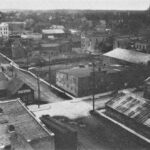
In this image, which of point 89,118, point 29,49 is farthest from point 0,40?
point 89,118

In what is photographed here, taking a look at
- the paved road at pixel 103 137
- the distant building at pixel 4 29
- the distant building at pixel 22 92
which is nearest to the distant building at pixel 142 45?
the distant building at pixel 22 92

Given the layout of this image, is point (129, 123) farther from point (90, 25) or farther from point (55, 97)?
point (90, 25)

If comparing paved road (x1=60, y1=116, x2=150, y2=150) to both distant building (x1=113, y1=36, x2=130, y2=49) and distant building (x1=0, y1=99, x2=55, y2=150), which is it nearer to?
distant building (x1=0, y1=99, x2=55, y2=150)

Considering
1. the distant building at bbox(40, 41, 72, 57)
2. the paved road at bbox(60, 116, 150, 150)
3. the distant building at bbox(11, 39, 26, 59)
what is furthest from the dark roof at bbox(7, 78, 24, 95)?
the distant building at bbox(40, 41, 72, 57)

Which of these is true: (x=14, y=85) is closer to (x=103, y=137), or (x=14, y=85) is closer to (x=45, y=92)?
(x=45, y=92)

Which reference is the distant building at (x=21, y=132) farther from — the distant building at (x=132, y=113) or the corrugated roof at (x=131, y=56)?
the corrugated roof at (x=131, y=56)

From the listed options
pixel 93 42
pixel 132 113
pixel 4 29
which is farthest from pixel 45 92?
pixel 4 29
